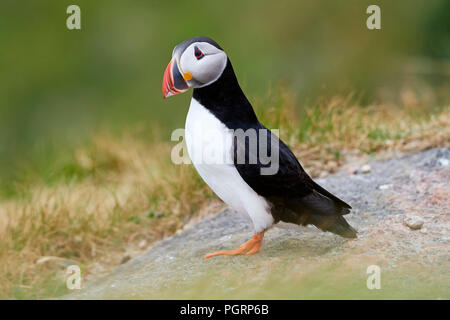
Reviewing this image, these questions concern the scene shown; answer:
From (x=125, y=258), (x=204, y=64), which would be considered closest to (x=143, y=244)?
(x=125, y=258)

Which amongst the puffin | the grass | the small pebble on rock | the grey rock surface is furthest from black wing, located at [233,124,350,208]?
the small pebble on rock

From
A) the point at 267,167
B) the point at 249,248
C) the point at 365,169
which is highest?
the point at 267,167

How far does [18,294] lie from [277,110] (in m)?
2.49

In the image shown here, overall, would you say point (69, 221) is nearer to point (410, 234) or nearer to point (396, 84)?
point (410, 234)

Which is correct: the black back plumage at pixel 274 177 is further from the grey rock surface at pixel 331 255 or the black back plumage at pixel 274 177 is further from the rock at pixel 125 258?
the rock at pixel 125 258

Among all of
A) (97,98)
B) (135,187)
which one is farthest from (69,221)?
(97,98)

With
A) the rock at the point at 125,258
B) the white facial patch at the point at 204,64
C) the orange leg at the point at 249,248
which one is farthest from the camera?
the rock at the point at 125,258

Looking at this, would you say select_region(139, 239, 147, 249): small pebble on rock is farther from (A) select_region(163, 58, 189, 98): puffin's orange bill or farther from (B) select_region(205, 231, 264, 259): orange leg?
(A) select_region(163, 58, 189, 98): puffin's orange bill

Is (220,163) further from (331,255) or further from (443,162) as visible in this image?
(443,162)

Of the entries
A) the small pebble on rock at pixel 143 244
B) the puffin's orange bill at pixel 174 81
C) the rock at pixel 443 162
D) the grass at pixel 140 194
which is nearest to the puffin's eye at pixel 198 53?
the puffin's orange bill at pixel 174 81

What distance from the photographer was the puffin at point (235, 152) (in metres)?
3.69

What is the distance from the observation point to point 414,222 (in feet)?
13.5

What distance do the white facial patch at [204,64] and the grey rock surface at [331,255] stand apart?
3.10ft

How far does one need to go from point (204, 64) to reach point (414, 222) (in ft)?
5.16
